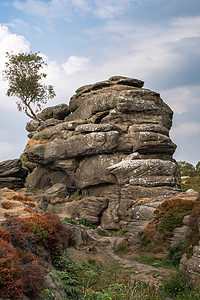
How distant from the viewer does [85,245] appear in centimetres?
1831

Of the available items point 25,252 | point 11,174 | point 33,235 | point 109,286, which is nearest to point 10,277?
point 25,252

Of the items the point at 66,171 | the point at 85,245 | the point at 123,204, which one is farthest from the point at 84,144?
the point at 85,245

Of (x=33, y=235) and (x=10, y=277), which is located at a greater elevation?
(x=33, y=235)

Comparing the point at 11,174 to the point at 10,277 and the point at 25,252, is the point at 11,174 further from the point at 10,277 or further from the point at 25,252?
the point at 10,277

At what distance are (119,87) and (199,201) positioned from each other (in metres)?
27.7

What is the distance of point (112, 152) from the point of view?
1388 inches

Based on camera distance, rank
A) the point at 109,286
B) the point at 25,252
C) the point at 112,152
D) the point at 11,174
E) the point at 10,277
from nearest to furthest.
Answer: the point at 10,277 < the point at 25,252 < the point at 109,286 < the point at 112,152 < the point at 11,174

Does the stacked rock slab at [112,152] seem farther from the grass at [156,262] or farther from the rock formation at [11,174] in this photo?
the grass at [156,262]

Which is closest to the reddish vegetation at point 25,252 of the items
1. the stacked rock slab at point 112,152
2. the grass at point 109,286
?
the grass at point 109,286

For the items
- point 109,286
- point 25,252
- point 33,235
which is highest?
point 33,235

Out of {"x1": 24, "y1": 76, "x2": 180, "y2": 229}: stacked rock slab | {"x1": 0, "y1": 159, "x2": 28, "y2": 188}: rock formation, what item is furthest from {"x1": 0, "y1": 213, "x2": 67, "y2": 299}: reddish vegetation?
{"x1": 0, "y1": 159, "x2": 28, "y2": 188}: rock formation

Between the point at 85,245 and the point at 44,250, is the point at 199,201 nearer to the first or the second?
the point at 85,245

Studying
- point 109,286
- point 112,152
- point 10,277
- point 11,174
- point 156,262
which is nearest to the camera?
point 10,277

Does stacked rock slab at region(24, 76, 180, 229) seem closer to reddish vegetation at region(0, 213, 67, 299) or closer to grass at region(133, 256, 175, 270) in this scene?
grass at region(133, 256, 175, 270)
